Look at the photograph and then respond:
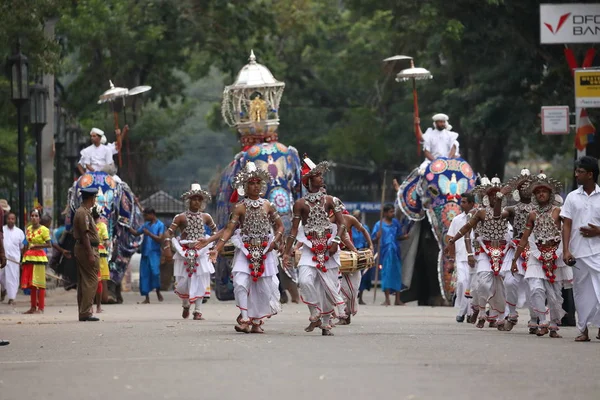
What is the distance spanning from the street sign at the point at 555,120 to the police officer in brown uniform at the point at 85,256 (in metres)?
8.00

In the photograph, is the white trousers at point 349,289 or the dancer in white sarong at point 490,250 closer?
the dancer in white sarong at point 490,250

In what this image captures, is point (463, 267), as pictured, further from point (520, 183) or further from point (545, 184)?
point (545, 184)

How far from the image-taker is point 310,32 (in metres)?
52.6

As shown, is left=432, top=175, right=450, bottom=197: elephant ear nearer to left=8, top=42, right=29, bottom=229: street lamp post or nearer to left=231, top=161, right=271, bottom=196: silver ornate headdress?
left=8, top=42, right=29, bottom=229: street lamp post

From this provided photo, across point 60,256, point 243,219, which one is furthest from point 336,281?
point 60,256

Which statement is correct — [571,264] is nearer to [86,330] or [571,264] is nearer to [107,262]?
[86,330]

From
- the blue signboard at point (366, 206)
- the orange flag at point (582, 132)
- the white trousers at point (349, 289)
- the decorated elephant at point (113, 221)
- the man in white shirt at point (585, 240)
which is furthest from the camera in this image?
the blue signboard at point (366, 206)

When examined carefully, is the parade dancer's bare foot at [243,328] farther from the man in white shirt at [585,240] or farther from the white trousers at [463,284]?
the white trousers at [463,284]

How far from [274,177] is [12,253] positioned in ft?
15.1

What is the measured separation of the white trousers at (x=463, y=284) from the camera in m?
21.5

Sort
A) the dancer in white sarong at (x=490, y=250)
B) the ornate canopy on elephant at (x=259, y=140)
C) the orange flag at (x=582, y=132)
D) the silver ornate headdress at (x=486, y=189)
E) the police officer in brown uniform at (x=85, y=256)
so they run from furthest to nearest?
the ornate canopy on elephant at (x=259, y=140) → the orange flag at (x=582, y=132) → the police officer in brown uniform at (x=85, y=256) → the silver ornate headdress at (x=486, y=189) → the dancer in white sarong at (x=490, y=250)

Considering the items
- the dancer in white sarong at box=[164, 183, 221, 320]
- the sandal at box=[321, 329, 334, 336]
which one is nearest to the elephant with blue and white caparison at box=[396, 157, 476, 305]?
the dancer in white sarong at box=[164, 183, 221, 320]

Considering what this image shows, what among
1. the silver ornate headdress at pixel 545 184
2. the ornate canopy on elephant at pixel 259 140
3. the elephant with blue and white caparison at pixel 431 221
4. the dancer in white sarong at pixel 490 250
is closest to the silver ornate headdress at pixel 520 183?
the silver ornate headdress at pixel 545 184

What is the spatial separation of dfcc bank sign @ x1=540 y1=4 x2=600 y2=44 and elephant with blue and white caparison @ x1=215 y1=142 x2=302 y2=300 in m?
4.68
